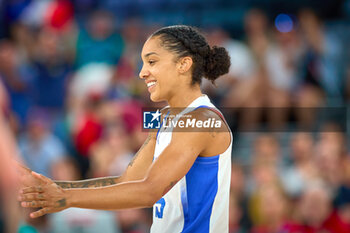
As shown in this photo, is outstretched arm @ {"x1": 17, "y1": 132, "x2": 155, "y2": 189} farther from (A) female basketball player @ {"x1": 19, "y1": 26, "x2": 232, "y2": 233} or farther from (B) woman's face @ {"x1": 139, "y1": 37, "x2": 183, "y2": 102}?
(B) woman's face @ {"x1": 139, "y1": 37, "x2": 183, "y2": 102}

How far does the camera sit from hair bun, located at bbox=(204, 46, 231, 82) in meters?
3.47

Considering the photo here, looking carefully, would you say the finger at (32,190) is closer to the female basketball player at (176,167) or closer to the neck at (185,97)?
the female basketball player at (176,167)

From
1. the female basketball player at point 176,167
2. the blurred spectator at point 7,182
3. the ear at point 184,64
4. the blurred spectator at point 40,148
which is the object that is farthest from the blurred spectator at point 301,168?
the blurred spectator at point 7,182

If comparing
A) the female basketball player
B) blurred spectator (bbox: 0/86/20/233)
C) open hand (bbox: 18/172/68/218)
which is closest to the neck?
the female basketball player

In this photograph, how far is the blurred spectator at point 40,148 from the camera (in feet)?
23.5

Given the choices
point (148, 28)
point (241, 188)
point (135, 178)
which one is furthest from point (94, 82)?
point (135, 178)

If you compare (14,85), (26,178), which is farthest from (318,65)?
(26,178)

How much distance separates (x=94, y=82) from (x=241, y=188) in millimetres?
2834

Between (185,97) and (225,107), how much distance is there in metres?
4.02

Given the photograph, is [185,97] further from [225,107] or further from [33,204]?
[225,107]

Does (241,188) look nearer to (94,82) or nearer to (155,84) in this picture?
(94,82)

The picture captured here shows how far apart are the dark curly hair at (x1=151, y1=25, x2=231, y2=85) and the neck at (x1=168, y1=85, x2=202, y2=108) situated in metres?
0.06

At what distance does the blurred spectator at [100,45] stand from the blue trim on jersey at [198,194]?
5.68 metres

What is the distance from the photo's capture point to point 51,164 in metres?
7.13
